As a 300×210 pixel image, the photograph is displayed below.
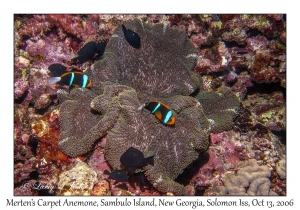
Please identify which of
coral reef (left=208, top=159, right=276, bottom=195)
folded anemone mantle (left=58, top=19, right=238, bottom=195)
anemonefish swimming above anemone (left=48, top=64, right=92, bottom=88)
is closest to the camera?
folded anemone mantle (left=58, top=19, right=238, bottom=195)

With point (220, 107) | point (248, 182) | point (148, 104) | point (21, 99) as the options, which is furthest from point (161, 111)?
point (21, 99)

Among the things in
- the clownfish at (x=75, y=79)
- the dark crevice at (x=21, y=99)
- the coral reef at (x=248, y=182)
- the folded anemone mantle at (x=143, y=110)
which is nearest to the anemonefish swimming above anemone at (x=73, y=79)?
the clownfish at (x=75, y=79)

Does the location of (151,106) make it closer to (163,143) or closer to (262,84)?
(163,143)

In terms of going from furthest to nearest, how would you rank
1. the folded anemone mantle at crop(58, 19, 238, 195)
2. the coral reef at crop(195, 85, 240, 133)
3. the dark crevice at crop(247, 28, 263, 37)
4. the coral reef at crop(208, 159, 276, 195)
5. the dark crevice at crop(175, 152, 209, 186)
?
1. the dark crevice at crop(247, 28, 263, 37)
2. the coral reef at crop(195, 85, 240, 133)
3. the dark crevice at crop(175, 152, 209, 186)
4. the coral reef at crop(208, 159, 276, 195)
5. the folded anemone mantle at crop(58, 19, 238, 195)

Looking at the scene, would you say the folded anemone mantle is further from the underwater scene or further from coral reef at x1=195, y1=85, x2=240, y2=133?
coral reef at x1=195, y1=85, x2=240, y2=133

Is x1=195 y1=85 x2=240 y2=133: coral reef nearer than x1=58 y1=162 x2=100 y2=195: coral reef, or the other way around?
x1=58 y1=162 x2=100 y2=195: coral reef

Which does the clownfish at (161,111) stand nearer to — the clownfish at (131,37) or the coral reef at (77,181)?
the coral reef at (77,181)

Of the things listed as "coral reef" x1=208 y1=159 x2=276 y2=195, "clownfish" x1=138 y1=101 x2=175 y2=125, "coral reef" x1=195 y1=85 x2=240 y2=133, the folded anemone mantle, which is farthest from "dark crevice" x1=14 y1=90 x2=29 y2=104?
"coral reef" x1=208 y1=159 x2=276 y2=195

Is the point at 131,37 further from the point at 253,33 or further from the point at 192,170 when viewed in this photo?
the point at 253,33

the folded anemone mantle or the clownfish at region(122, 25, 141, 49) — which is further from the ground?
the clownfish at region(122, 25, 141, 49)
